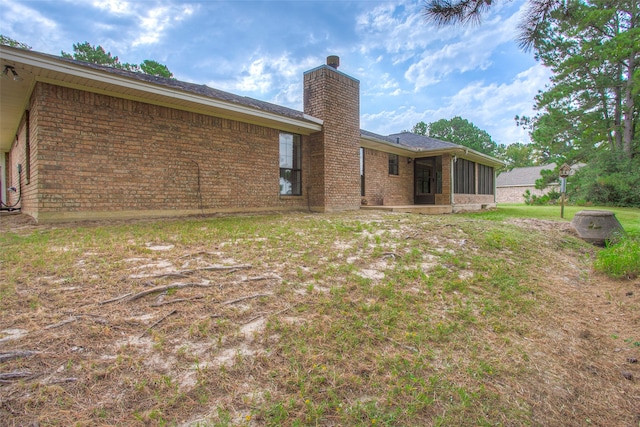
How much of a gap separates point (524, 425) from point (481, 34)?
5741mm

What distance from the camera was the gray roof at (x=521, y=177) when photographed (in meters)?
33.4

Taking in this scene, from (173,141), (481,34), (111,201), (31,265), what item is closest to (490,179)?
(481,34)

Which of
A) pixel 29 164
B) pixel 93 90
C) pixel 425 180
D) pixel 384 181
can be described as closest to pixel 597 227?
pixel 384 181

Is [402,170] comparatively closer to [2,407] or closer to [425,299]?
[425,299]

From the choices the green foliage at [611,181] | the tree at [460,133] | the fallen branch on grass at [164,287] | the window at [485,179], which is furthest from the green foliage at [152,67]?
the tree at [460,133]

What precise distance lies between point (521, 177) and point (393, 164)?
1148 inches

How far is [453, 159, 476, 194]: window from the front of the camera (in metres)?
14.4

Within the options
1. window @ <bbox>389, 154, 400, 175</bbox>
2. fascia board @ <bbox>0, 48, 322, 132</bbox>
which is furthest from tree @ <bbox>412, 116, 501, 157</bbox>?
fascia board @ <bbox>0, 48, 322, 132</bbox>

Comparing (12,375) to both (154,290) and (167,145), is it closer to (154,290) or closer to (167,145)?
(154,290)

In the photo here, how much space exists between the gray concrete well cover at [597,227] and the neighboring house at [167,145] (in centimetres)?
587

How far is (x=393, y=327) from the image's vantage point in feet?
8.61

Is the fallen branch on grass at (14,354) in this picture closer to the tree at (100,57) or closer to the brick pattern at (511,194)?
the tree at (100,57)

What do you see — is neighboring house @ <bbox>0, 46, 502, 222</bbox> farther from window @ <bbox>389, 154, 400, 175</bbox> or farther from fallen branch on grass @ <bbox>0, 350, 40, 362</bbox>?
fallen branch on grass @ <bbox>0, 350, 40, 362</bbox>

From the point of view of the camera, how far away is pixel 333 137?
31.8 feet
